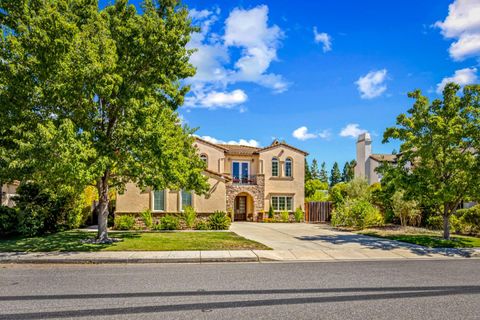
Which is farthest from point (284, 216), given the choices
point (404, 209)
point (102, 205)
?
point (102, 205)

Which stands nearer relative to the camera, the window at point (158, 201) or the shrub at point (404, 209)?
the window at point (158, 201)

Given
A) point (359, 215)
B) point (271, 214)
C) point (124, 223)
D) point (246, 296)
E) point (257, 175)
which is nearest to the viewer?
point (246, 296)

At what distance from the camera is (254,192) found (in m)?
30.5

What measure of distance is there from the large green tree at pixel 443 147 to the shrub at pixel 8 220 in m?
17.8

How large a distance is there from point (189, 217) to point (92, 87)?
11103 mm

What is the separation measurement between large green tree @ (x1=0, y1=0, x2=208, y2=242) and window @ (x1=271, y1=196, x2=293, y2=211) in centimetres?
1777

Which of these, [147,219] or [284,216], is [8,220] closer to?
[147,219]

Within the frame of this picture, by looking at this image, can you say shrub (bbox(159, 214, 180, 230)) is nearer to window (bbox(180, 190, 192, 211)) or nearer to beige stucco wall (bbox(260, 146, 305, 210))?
window (bbox(180, 190, 192, 211))

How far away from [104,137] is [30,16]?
184 inches

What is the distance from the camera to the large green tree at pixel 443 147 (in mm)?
15219

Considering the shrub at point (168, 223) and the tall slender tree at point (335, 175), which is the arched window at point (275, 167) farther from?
the tall slender tree at point (335, 175)

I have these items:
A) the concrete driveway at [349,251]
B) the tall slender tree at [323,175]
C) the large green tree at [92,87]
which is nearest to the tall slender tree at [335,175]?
the tall slender tree at [323,175]

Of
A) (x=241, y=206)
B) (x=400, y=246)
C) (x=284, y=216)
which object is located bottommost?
(x=400, y=246)

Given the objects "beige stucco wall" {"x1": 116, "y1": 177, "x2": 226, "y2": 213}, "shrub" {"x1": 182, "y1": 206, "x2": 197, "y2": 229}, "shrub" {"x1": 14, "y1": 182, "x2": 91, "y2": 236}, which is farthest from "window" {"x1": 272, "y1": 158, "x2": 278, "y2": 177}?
"shrub" {"x1": 14, "y1": 182, "x2": 91, "y2": 236}
